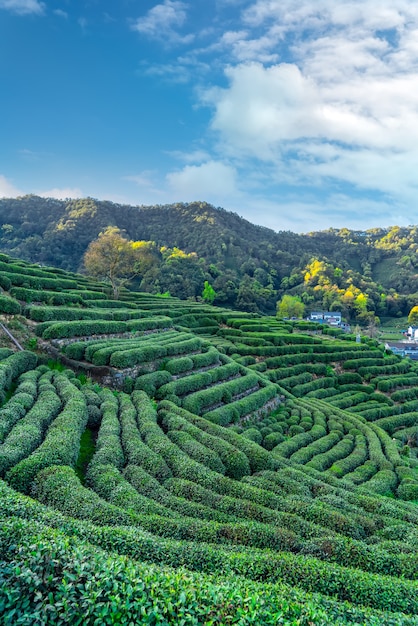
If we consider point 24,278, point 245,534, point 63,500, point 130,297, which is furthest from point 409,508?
point 130,297

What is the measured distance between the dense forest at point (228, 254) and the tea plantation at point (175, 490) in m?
36.4

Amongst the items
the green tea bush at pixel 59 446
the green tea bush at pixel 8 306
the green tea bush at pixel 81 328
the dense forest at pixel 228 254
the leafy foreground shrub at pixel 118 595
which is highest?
the dense forest at pixel 228 254

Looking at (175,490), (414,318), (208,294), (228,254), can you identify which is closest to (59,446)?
(175,490)

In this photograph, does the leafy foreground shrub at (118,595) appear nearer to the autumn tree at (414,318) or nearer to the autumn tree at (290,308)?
the autumn tree at (290,308)

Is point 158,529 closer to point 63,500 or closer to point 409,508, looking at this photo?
point 63,500

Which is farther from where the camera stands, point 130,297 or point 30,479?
point 130,297

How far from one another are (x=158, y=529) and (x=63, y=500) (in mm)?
2513

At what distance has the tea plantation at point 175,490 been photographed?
5.46 metres

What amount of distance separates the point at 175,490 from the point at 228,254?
353ft

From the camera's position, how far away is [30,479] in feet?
35.6

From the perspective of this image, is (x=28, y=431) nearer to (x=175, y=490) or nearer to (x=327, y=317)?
(x=175, y=490)

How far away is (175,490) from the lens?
12.1 m

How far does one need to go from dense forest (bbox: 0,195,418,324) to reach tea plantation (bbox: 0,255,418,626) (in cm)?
3638

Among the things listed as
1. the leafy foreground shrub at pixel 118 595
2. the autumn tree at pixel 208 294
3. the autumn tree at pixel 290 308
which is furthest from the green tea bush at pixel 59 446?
the autumn tree at pixel 290 308
